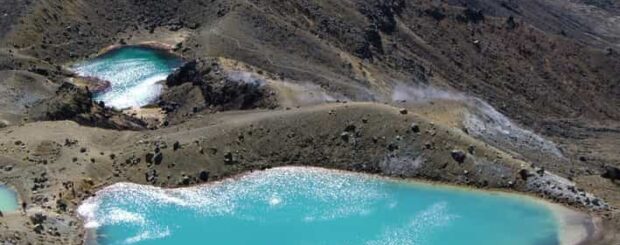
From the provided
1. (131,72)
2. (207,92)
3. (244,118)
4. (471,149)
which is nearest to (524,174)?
(471,149)

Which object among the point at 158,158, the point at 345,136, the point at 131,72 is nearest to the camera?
the point at 158,158

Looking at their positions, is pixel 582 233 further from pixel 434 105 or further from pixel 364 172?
pixel 434 105

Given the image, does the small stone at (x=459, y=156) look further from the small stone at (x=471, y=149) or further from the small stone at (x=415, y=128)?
the small stone at (x=415, y=128)

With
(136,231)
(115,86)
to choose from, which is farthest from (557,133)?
(136,231)

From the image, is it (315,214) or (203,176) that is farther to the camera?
(203,176)

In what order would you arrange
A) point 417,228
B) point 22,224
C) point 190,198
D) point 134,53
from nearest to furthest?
point 22,224
point 417,228
point 190,198
point 134,53

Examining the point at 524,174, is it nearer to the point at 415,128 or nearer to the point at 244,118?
the point at 415,128

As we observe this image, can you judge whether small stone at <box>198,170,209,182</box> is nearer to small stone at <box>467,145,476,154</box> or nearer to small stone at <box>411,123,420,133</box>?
small stone at <box>411,123,420,133</box>
